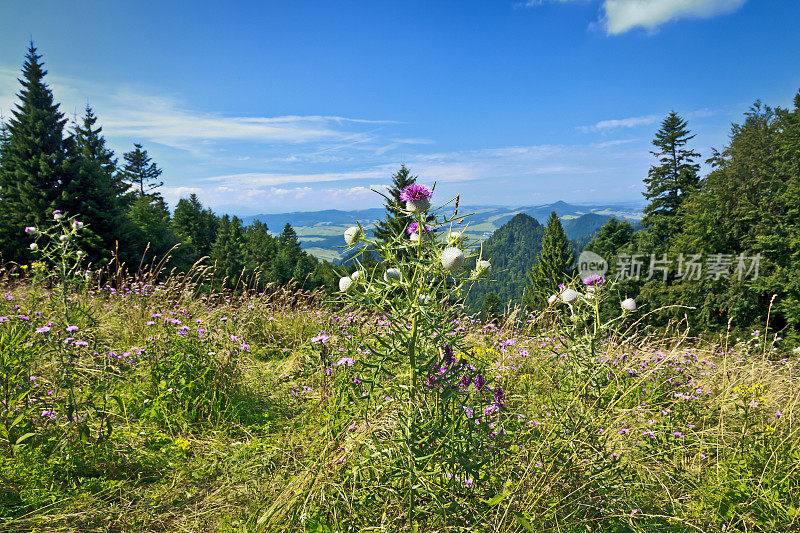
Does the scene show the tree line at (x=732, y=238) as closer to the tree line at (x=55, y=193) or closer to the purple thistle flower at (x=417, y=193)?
the purple thistle flower at (x=417, y=193)

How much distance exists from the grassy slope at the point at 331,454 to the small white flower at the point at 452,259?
0.53 m

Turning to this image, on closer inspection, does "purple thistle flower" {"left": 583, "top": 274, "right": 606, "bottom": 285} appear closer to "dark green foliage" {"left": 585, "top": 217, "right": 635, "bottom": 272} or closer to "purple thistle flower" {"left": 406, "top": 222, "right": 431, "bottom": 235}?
"purple thistle flower" {"left": 406, "top": 222, "right": 431, "bottom": 235}

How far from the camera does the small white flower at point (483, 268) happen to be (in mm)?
1549

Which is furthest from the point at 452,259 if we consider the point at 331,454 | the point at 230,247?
the point at 230,247

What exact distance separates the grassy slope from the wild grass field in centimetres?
1

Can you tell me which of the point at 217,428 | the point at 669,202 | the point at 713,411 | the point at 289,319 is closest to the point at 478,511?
the point at 217,428

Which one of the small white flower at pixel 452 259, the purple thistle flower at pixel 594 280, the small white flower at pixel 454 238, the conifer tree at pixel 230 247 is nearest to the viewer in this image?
the small white flower at pixel 452 259

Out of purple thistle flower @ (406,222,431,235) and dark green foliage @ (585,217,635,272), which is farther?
dark green foliage @ (585,217,635,272)

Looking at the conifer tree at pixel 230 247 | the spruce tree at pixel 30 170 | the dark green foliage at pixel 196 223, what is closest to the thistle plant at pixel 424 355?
the spruce tree at pixel 30 170

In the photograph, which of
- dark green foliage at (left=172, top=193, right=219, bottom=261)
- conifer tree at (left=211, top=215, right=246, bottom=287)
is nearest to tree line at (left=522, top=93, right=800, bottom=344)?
conifer tree at (left=211, top=215, right=246, bottom=287)

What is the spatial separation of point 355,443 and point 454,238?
114 centimetres

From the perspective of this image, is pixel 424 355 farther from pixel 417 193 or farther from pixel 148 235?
pixel 148 235

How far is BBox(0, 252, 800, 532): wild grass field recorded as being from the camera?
1672 millimetres

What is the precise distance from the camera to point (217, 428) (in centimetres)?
293
